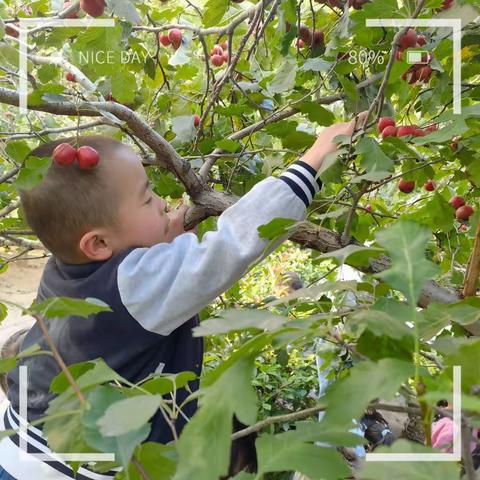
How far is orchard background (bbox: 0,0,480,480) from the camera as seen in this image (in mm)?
371

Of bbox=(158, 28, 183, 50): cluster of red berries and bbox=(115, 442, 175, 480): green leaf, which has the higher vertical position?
bbox=(158, 28, 183, 50): cluster of red berries

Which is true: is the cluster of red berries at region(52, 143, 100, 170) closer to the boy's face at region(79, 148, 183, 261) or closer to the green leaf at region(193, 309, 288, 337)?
the boy's face at region(79, 148, 183, 261)

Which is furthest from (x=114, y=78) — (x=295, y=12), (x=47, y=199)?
(x=295, y=12)

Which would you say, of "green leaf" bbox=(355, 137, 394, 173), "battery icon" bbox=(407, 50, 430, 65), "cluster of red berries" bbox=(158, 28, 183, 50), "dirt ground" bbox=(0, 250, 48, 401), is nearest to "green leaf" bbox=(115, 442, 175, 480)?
"green leaf" bbox=(355, 137, 394, 173)

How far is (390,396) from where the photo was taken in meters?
0.33

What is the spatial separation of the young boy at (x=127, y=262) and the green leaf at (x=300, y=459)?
64cm

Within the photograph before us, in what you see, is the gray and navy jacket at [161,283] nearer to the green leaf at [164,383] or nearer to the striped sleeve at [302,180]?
the striped sleeve at [302,180]

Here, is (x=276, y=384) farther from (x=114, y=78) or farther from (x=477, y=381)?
(x=477, y=381)

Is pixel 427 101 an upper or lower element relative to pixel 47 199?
upper

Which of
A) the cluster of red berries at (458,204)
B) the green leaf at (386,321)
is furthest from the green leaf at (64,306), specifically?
the cluster of red berries at (458,204)

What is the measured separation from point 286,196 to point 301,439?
70 cm

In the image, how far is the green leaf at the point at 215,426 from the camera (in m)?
0.34

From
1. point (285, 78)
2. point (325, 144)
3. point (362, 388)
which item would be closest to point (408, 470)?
point (362, 388)

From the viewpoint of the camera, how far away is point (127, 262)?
109 centimetres
